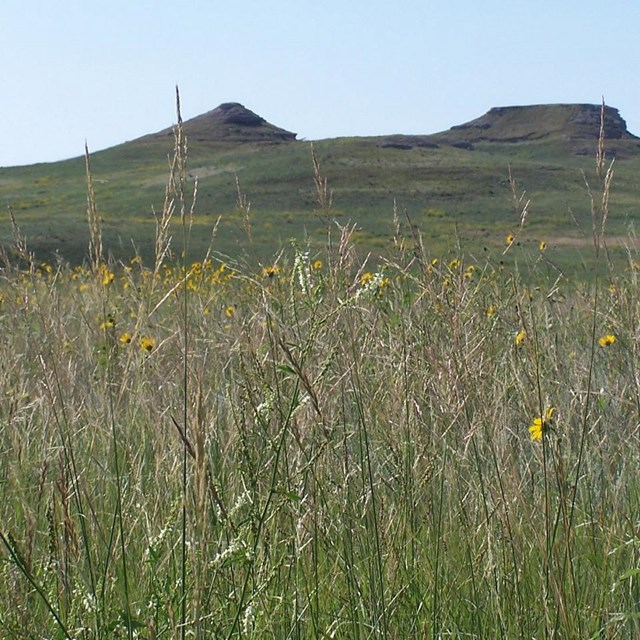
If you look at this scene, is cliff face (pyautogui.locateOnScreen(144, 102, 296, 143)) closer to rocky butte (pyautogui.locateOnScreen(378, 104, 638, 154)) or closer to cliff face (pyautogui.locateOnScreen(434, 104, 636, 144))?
rocky butte (pyautogui.locateOnScreen(378, 104, 638, 154))

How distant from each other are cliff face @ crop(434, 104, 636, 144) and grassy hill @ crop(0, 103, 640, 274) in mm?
572

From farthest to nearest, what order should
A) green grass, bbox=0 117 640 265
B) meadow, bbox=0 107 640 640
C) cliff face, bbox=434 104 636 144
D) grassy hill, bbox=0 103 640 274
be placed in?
cliff face, bbox=434 104 636 144 < green grass, bbox=0 117 640 265 < grassy hill, bbox=0 103 640 274 < meadow, bbox=0 107 640 640

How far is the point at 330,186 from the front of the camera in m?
34.5

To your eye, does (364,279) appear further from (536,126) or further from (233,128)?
(536,126)

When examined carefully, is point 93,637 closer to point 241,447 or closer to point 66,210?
point 241,447

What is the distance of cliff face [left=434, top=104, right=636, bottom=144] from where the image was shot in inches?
3465

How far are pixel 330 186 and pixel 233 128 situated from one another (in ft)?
169

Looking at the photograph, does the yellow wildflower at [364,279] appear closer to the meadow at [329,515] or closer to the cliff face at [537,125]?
the meadow at [329,515]

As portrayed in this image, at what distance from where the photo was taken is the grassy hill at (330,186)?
2978 centimetres

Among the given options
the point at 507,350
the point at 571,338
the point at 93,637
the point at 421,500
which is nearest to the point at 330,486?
the point at 421,500

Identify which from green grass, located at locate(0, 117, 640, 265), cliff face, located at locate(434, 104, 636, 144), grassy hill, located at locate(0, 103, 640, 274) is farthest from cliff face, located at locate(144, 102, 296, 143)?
cliff face, located at locate(434, 104, 636, 144)

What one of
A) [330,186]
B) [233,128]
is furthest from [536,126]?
[330,186]

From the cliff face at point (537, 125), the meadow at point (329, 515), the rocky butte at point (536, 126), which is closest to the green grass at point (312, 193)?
the rocky butte at point (536, 126)

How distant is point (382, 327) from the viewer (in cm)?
349
